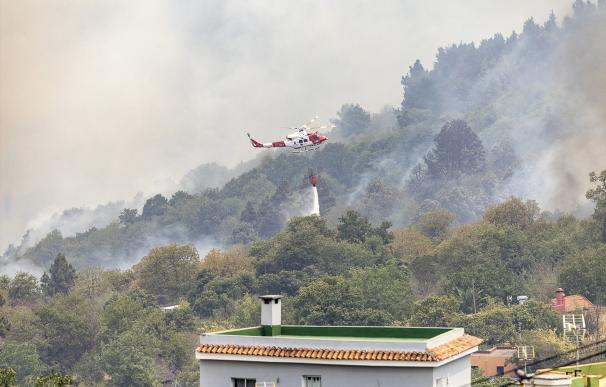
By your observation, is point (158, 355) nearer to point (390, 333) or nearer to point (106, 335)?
point (106, 335)

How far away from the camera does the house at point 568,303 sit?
178 meters

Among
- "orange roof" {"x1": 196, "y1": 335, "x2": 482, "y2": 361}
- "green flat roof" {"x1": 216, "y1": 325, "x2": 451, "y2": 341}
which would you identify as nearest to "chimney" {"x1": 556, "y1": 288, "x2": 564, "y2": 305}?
"green flat roof" {"x1": 216, "y1": 325, "x2": 451, "y2": 341}

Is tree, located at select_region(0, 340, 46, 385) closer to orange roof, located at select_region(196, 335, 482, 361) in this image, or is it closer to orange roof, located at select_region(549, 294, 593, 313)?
orange roof, located at select_region(549, 294, 593, 313)

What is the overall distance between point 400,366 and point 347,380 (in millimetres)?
2161

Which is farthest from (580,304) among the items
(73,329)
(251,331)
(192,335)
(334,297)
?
(251,331)

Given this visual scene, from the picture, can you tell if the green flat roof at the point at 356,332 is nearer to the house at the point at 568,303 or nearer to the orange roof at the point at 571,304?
the house at the point at 568,303

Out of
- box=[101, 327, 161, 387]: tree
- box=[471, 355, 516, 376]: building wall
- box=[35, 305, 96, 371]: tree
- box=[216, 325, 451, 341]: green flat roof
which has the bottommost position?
box=[216, 325, 451, 341]: green flat roof

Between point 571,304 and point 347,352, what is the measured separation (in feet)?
443

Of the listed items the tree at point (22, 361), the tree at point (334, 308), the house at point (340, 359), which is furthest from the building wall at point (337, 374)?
the tree at point (22, 361)

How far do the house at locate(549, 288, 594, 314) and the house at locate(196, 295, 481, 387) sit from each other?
125362 millimetres

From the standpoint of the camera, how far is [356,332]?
2203 inches

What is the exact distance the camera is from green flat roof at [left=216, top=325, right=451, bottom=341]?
54.4m

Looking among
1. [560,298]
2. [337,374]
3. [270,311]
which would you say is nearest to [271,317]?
[270,311]

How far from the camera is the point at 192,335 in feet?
634
